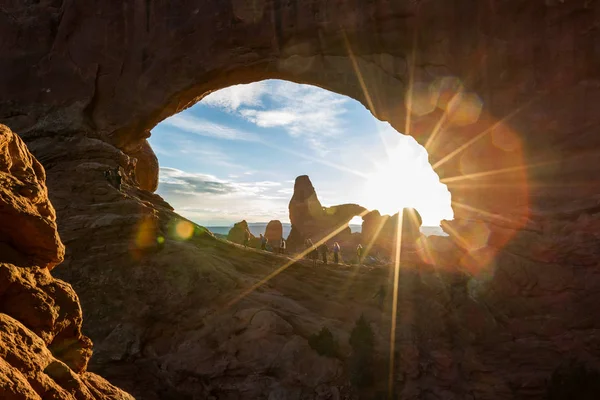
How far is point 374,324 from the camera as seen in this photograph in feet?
58.0

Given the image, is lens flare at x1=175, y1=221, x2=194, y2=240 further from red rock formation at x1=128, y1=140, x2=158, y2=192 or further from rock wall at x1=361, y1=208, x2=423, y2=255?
rock wall at x1=361, y1=208, x2=423, y2=255

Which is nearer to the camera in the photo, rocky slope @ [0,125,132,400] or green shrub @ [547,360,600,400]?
rocky slope @ [0,125,132,400]

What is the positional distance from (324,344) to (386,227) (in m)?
63.9

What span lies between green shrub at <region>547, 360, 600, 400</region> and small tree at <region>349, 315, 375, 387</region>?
268 inches

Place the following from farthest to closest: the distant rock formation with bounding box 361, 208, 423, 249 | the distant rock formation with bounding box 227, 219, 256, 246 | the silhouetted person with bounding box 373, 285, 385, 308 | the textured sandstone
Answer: the distant rock formation with bounding box 361, 208, 423, 249 < the distant rock formation with bounding box 227, 219, 256, 246 < the silhouetted person with bounding box 373, 285, 385, 308 < the textured sandstone

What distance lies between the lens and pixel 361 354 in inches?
598

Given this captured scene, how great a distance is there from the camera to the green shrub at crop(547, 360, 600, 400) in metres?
13.8

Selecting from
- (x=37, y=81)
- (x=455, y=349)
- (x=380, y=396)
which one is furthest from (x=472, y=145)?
(x=37, y=81)

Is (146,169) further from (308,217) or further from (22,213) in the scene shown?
(308,217)

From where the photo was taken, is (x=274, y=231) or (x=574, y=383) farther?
(x=274, y=231)

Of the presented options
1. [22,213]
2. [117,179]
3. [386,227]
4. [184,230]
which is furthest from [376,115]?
[386,227]

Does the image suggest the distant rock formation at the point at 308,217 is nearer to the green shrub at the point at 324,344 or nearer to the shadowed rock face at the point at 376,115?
the shadowed rock face at the point at 376,115

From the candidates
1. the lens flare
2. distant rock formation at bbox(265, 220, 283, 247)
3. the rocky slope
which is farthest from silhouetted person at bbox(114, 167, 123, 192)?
distant rock formation at bbox(265, 220, 283, 247)

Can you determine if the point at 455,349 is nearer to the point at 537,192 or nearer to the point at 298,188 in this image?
the point at 537,192
